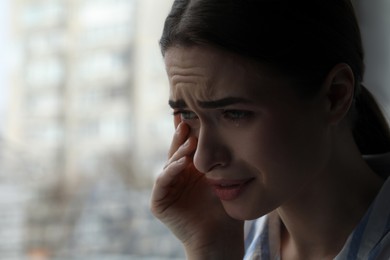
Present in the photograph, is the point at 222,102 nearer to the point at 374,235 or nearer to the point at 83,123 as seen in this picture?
the point at 374,235

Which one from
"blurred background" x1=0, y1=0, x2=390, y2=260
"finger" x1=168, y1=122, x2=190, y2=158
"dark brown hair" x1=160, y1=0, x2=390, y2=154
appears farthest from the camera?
"blurred background" x1=0, y1=0, x2=390, y2=260

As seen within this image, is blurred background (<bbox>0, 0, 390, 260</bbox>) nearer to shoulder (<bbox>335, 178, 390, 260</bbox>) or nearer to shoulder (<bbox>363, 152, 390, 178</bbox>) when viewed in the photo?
shoulder (<bbox>363, 152, 390, 178</bbox>)

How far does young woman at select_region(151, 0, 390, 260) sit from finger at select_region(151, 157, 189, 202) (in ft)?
0.10

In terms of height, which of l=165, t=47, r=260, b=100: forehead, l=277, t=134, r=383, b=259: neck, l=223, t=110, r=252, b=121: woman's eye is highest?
l=165, t=47, r=260, b=100: forehead

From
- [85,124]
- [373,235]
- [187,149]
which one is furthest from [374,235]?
[85,124]

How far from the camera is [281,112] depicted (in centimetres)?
74

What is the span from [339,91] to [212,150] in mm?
166

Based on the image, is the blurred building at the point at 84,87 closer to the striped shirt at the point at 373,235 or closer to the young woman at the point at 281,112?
the young woman at the point at 281,112

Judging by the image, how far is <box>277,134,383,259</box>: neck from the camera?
82 centimetres

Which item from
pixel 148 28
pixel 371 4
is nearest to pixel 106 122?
pixel 148 28

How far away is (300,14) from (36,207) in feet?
3.14

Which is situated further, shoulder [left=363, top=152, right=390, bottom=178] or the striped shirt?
shoulder [left=363, top=152, right=390, bottom=178]

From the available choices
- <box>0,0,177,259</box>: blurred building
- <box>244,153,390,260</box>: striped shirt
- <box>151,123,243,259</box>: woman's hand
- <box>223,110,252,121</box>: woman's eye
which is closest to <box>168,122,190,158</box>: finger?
<box>151,123,243,259</box>: woman's hand

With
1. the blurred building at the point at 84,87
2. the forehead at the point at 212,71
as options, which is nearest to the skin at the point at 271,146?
the forehead at the point at 212,71
